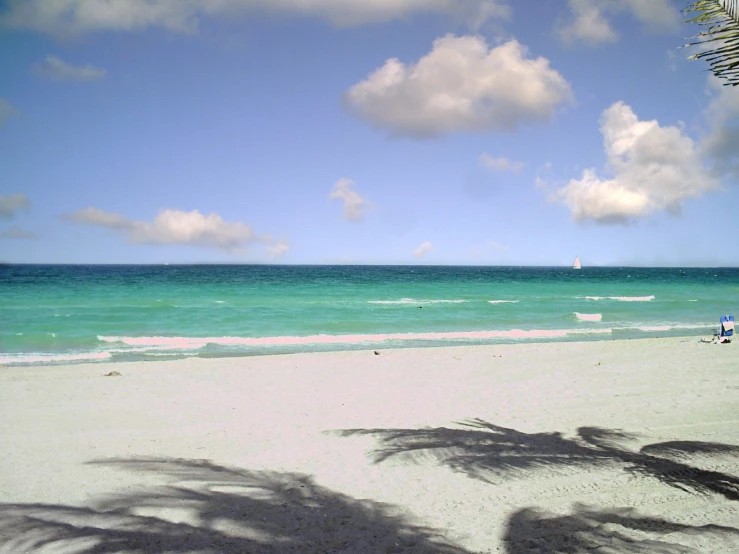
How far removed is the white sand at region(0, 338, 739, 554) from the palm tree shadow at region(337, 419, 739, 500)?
31 mm

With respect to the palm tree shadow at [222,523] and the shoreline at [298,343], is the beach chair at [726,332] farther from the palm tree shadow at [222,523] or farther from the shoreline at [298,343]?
the palm tree shadow at [222,523]

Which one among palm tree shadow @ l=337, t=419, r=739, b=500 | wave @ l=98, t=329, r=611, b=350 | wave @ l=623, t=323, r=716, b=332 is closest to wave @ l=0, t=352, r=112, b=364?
wave @ l=98, t=329, r=611, b=350

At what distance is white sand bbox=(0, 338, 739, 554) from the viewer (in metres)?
4.23

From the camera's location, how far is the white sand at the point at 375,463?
13.9 ft

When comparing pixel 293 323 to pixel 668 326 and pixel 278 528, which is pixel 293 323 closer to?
pixel 668 326

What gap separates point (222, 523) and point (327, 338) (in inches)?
578

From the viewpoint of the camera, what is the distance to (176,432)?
7148 mm

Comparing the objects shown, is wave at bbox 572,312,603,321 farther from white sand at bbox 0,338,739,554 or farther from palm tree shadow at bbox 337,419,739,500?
palm tree shadow at bbox 337,419,739,500

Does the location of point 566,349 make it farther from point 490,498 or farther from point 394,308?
point 394,308

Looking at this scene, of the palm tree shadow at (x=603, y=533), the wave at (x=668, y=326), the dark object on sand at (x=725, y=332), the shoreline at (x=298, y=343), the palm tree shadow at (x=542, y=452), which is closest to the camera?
the palm tree shadow at (x=603, y=533)

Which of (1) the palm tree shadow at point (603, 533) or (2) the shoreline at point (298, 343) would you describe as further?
(2) the shoreline at point (298, 343)

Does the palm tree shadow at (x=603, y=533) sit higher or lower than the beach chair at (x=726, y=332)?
lower

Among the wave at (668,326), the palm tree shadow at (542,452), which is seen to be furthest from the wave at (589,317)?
the palm tree shadow at (542,452)

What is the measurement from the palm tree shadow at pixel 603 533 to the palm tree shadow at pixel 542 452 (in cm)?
Result: 82
